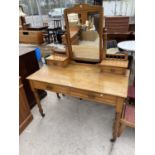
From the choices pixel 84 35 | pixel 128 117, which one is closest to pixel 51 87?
pixel 84 35

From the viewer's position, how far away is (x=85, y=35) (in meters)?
1.79

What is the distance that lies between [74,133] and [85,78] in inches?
29.6

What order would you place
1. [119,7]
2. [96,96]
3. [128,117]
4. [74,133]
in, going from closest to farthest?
[96,96] < [128,117] < [74,133] < [119,7]

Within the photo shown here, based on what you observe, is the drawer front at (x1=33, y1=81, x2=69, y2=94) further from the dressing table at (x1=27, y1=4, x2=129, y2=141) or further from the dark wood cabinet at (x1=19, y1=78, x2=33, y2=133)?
the dark wood cabinet at (x1=19, y1=78, x2=33, y2=133)

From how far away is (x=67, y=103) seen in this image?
2297 mm

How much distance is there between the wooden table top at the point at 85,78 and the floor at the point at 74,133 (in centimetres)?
71

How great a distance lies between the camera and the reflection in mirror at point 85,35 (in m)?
1.57

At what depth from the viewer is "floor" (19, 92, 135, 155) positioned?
1.57 metres

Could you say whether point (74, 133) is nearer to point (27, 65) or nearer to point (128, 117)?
point (128, 117)

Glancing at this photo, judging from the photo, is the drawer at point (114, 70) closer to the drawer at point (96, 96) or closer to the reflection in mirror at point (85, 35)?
the reflection in mirror at point (85, 35)

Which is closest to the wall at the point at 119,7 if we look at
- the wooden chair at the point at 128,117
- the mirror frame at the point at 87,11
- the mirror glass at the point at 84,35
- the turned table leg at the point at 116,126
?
the mirror glass at the point at 84,35

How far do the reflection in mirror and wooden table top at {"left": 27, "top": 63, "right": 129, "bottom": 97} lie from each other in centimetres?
14
